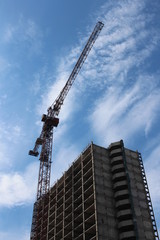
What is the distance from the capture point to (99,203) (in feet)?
260

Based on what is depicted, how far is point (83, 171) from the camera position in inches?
3625

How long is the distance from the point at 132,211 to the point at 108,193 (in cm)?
800

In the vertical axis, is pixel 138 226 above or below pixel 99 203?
below

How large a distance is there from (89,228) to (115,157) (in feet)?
74.9

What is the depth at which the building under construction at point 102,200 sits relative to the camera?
253 feet

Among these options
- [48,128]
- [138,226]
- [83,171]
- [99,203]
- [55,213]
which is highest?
[48,128]

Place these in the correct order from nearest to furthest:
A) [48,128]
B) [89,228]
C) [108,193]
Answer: [89,228] → [108,193] → [48,128]

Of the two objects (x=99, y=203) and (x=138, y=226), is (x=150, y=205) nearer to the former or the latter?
(x=138, y=226)

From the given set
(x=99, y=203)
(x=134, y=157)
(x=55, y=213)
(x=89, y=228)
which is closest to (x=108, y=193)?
(x=99, y=203)

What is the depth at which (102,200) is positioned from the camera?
80375mm

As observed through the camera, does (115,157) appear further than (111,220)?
Yes

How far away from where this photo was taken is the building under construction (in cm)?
7712

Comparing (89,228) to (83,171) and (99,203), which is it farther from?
(83,171)

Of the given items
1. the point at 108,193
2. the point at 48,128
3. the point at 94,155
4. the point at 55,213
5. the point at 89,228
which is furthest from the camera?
the point at 48,128
